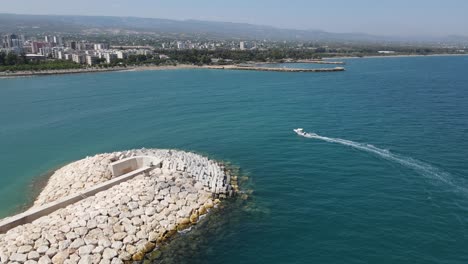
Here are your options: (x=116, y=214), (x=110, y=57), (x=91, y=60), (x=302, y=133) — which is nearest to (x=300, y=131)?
(x=302, y=133)

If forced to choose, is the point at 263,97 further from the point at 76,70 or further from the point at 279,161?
the point at 76,70

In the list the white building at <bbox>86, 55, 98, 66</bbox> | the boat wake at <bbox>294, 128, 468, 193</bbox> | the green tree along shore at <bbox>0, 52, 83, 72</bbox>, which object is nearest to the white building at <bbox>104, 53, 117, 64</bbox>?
the white building at <bbox>86, 55, 98, 66</bbox>

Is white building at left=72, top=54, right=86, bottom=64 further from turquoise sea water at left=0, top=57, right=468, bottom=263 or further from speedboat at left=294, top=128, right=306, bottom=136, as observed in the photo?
speedboat at left=294, top=128, right=306, bottom=136

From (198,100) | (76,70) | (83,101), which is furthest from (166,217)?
(76,70)

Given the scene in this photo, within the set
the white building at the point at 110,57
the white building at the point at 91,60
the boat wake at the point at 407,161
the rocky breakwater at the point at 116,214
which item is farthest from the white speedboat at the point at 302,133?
the white building at the point at 110,57

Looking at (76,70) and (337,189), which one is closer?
(337,189)

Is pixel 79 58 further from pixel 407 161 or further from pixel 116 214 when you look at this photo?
pixel 407 161
